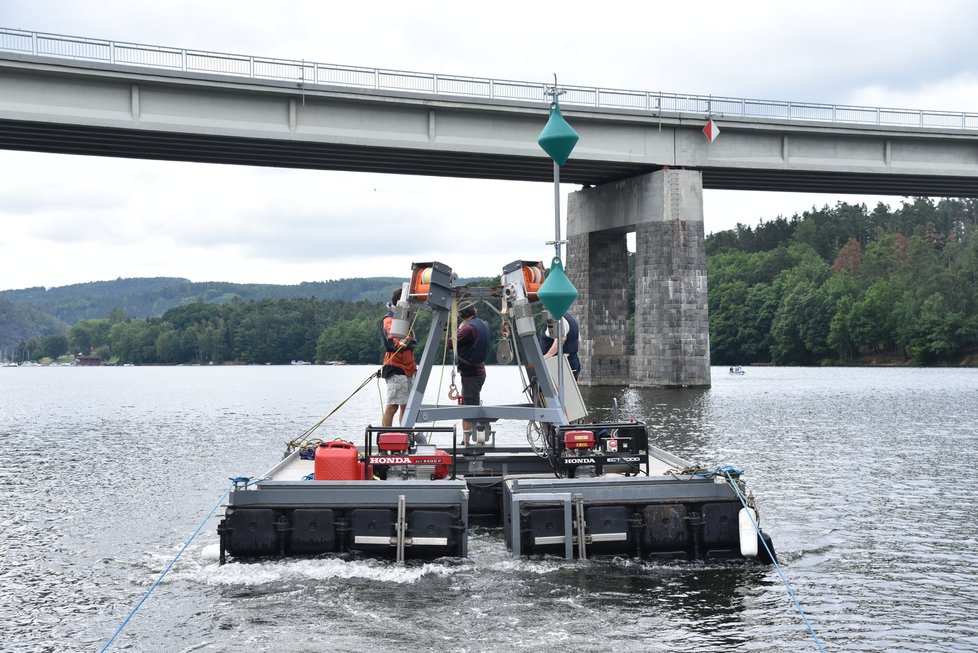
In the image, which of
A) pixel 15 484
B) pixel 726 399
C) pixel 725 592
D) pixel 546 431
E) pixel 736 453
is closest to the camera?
pixel 725 592

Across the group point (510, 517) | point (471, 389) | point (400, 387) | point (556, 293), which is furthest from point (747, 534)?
point (400, 387)

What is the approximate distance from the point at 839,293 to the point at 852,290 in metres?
2.33

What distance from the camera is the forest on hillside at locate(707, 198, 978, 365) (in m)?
113

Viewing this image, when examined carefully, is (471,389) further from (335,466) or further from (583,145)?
(583,145)

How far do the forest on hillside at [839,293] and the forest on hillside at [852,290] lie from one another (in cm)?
15

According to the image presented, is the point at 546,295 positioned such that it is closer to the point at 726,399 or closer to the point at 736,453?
the point at 736,453

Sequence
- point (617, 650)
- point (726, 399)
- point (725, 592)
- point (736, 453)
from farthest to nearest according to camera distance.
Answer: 1. point (726, 399)
2. point (736, 453)
3. point (725, 592)
4. point (617, 650)

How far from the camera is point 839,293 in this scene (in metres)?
127

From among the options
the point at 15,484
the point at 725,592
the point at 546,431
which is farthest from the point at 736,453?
the point at 15,484

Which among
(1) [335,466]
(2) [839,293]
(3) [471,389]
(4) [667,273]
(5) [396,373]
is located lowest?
(1) [335,466]

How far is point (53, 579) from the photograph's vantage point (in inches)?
495

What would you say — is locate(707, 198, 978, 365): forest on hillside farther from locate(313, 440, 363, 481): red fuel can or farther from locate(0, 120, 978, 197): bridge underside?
locate(313, 440, 363, 481): red fuel can

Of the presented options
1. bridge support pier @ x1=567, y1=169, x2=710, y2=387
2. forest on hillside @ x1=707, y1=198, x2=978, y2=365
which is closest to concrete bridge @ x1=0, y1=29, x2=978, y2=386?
bridge support pier @ x1=567, y1=169, x2=710, y2=387

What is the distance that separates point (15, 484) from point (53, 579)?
942 centimetres
